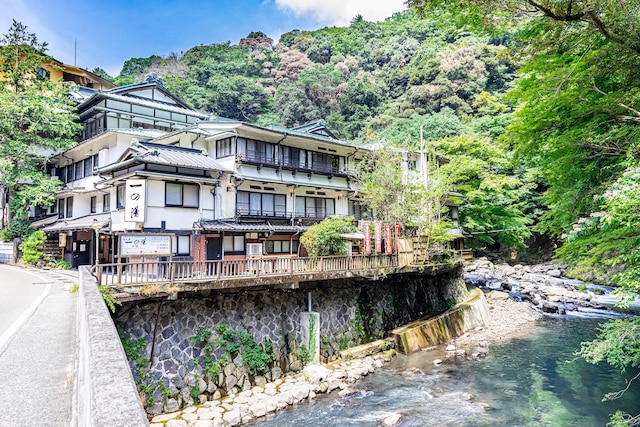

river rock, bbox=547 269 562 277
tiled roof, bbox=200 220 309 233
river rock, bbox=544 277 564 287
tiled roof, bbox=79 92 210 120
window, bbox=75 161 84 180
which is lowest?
river rock, bbox=544 277 564 287

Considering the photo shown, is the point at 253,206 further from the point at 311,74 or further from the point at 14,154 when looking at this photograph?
the point at 311,74

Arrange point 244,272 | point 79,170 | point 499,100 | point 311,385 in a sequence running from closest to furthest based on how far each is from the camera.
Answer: point 311,385
point 244,272
point 79,170
point 499,100

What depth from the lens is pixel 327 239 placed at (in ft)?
66.1

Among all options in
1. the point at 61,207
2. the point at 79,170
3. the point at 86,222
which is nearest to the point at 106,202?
the point at 86,222

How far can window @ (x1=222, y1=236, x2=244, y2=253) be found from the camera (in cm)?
2236

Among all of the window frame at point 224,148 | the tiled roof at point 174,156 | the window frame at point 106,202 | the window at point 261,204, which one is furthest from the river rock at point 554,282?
the window frame at point 106,202

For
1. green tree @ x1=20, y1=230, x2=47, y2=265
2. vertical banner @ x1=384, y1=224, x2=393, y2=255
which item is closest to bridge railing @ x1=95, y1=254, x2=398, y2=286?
vertical banner @ x1=384, y1=224, x2=393, y2=255

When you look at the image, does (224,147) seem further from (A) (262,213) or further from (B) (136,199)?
(B) (136,199)

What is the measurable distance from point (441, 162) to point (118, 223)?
28244 mm

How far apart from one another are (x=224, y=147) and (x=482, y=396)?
2002 centimetres

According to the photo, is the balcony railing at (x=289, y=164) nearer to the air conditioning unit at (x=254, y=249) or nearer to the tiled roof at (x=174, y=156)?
the tiled roof at (x=174, y=156)

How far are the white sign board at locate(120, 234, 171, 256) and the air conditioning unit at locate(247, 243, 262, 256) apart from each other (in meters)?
8.74

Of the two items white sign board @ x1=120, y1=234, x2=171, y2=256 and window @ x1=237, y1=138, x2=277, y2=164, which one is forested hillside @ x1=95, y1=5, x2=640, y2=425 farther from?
white sign board @ x1=120, y1=234, x2=171, y2=256

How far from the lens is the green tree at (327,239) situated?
794 inches
